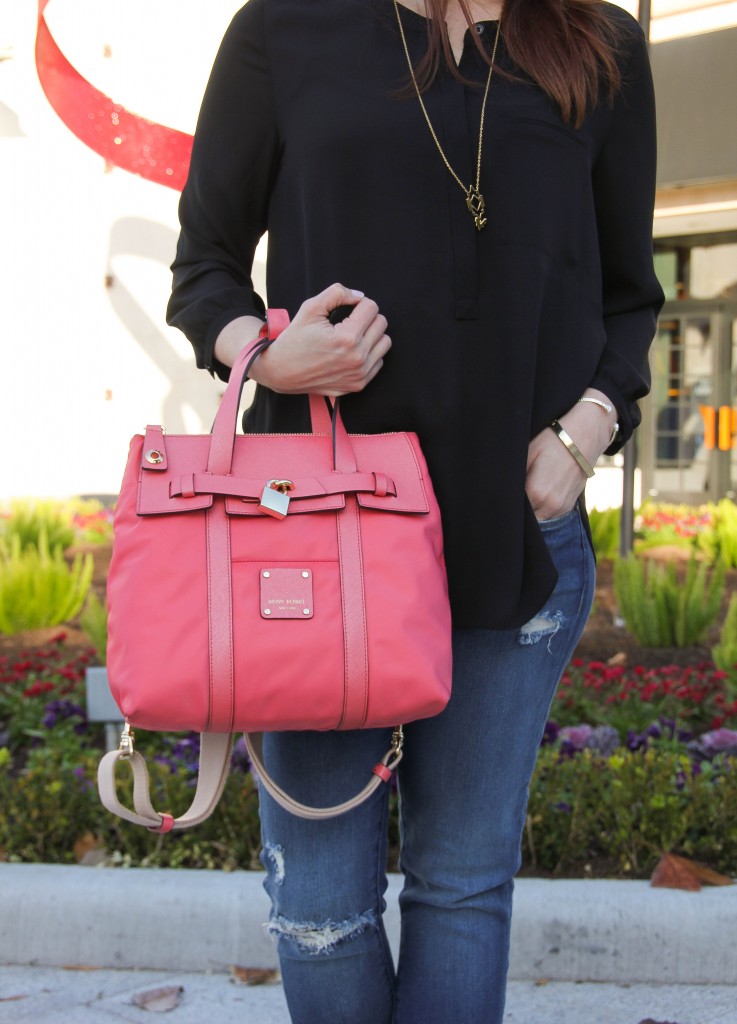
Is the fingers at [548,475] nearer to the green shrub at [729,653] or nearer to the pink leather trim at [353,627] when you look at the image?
the pink leather trim at [353,627]

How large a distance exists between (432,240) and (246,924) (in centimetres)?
161

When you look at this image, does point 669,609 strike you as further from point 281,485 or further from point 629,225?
point 281,485

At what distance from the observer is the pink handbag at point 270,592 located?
112cm

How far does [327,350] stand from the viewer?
121 cm

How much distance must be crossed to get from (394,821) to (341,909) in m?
1.35

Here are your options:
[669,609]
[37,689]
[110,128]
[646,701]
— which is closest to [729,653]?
[646,701]

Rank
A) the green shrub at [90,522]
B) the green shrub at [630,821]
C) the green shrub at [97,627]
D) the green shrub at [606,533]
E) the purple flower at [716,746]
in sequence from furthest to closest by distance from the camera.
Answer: the green shrub at [90,522], the green shrub at [606,533], the green shrub at [97,627], the purple flower at [716,746], the green shrub at [630,821]

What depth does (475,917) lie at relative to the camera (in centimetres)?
137

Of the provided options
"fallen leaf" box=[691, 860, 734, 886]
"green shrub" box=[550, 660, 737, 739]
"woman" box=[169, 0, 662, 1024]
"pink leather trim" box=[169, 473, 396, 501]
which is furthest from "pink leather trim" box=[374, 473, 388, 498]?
"green shrub" box=[550, 660, 737, 739]

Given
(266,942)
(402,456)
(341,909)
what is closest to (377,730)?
(341,909)

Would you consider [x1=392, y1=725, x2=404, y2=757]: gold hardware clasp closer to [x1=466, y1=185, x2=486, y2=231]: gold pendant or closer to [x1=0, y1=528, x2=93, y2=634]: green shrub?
[x1=466, y1=185, x2=486, y2=231]: gold pendant

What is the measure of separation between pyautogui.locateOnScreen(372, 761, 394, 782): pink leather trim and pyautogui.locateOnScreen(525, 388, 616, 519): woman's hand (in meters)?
0.37

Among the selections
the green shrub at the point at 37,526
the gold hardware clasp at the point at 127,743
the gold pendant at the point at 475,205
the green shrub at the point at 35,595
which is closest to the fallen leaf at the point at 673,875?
the gold hardware clasp at the point at 127,743

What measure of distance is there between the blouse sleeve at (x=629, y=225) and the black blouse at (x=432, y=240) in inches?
1.8
